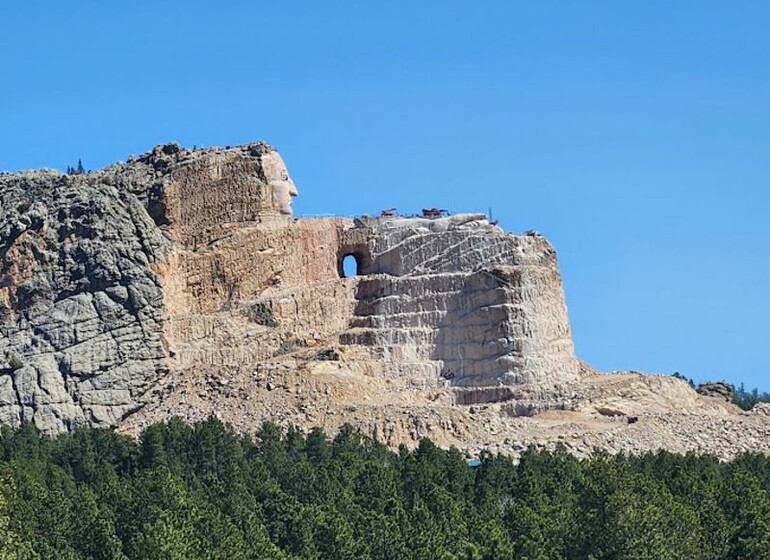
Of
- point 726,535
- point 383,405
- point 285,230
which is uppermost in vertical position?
point 285,230

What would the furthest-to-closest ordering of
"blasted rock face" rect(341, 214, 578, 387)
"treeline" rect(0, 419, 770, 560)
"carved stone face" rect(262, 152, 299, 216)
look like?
"carved stone face" rect(262, 152, 299, 216) → "blasted rock face" rect(341, 214, 578, 387) → "treeline" rect(0, 419, 770, 560)

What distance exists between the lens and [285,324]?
14125cm

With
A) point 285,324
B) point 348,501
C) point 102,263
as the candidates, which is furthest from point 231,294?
point 348,501

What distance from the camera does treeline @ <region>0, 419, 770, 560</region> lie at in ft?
339

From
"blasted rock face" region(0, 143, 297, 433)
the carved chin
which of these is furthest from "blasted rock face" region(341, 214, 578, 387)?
"blasted rock face" region(0, 143, 297, 433)

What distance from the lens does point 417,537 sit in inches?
4109

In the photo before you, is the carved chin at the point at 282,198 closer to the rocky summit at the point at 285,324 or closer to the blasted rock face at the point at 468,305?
the rocky summit at the point at 285,324

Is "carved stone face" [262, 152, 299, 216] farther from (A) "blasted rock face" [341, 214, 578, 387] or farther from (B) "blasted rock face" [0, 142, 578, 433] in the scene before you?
(A) "blasted rock face" [341, 214, 578, 387]

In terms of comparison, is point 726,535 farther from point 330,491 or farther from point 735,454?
point 735,454

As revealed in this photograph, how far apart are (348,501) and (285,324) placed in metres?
28.0

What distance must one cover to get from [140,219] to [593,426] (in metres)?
24.8

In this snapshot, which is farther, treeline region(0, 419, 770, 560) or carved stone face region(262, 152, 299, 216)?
carved stone face region(262, 152, 299, 216)

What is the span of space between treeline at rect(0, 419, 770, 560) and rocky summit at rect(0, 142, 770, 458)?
16.3 feet

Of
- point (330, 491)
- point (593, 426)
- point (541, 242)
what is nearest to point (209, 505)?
point (330, 491)
